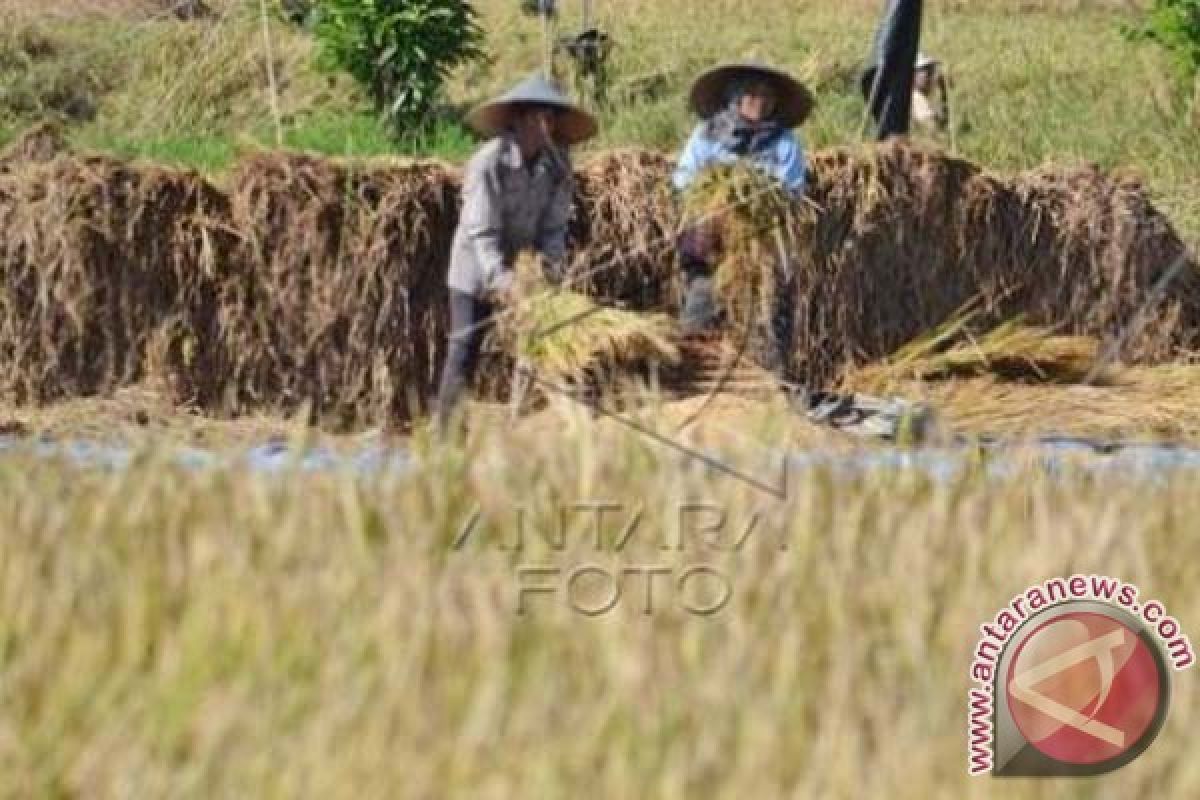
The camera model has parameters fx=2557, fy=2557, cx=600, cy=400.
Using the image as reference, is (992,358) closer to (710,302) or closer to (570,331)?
(710,302)

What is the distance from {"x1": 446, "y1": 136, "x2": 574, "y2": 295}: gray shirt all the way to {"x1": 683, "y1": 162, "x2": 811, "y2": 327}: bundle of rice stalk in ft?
1.37

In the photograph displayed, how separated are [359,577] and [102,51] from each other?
51.4ft

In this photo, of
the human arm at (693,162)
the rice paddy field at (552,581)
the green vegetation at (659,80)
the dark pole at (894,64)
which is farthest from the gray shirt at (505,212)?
the green vegetation at (659,80)

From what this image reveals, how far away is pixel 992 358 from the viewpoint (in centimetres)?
796

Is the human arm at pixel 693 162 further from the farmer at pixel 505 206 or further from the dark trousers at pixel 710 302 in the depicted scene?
the farmer at pixel 505 206

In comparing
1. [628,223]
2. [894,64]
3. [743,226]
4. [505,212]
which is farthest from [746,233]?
[894,64]

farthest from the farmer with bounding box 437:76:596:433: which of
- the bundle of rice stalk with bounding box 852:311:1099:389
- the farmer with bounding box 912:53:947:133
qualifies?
the farmer with bounding box 912:53:947:133

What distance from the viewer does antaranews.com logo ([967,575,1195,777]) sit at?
8.73ft

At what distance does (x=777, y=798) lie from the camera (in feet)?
7.50

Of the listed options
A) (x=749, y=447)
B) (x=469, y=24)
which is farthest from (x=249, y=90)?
(x=749, y=447)

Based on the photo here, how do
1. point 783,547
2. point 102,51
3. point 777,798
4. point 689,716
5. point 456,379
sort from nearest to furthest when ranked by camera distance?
1. point 777,798
2. point 689,716
3. point 783,547
4. point 456,379
5. point 102,51

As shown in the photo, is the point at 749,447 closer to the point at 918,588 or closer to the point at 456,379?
the point at 918,588

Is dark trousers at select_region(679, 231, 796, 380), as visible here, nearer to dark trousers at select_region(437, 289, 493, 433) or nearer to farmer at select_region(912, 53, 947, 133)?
dark trousers at select_region(437, 289, 493, 433)

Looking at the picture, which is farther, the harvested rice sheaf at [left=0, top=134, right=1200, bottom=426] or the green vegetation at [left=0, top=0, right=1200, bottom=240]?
the green vegetation at [left=0, top=0, right=1200, bottom=240]
